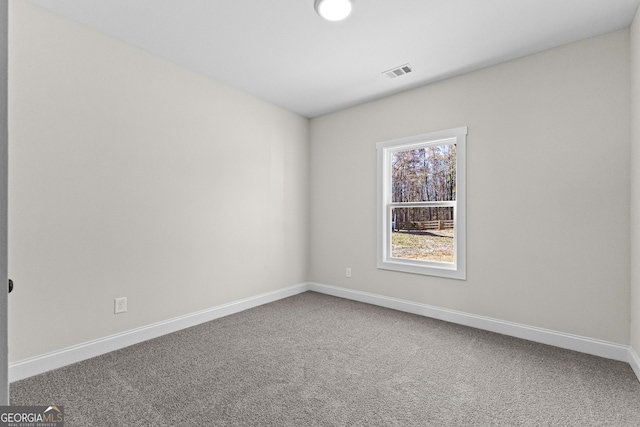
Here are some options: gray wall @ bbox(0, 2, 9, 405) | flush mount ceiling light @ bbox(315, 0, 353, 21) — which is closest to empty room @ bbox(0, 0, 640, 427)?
flush mount ceiling light @ bbox(315, 0, 353, 21)

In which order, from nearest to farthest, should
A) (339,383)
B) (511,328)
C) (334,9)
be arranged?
(339,383) → (334,9) → (511,328)

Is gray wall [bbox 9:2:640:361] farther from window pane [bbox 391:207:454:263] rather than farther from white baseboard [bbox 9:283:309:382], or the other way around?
window pane [bbox 391:207:454:263]

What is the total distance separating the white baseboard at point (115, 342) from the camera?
206 cm

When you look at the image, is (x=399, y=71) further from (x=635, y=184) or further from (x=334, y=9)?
(x=635, y=184)

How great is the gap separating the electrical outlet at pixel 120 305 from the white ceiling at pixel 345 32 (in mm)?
2224

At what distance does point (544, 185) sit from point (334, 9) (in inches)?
90.5

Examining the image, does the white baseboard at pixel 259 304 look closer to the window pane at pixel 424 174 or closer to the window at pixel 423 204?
the window at pixel 423 204

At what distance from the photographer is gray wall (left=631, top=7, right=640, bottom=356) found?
2.10 m

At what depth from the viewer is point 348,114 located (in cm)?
407

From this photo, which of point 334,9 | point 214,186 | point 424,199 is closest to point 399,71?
point 334,9

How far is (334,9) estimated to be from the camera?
2143 millimetres

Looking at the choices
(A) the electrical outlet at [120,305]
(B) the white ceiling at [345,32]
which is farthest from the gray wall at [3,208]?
(A) the electrical outlet at [120,305]

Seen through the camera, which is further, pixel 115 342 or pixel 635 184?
pixel 115 342

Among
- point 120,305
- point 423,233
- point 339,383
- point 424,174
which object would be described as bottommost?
point 339,383
